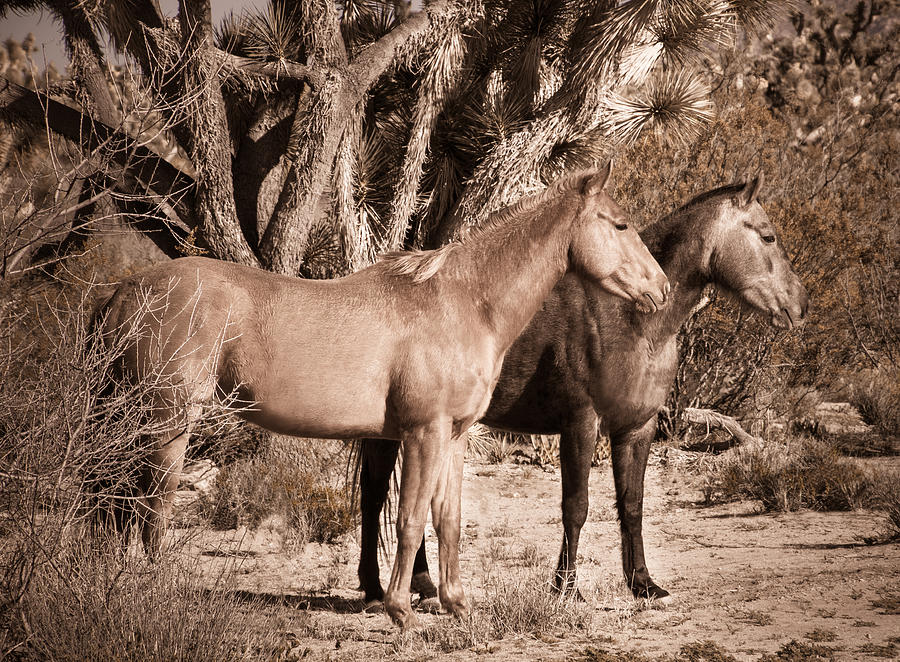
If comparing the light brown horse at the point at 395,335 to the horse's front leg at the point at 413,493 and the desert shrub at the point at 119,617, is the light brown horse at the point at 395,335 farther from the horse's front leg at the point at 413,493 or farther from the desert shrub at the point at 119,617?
the desert shrub at the point at 119,617

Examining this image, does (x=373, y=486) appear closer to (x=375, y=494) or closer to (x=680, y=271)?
(x=375, y=494)

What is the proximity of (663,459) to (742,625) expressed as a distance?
585 centimetres

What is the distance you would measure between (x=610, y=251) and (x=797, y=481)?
4.62 meters

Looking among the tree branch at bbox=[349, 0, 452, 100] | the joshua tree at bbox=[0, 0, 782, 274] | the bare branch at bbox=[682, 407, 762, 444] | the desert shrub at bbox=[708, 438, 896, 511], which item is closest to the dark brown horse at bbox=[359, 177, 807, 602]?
the desert shrub at bbox=[708, 438, 896, 511]

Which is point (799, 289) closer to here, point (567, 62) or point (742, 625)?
point (742, 625)

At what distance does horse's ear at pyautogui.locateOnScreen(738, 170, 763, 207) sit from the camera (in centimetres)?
583

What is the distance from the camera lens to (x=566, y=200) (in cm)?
514

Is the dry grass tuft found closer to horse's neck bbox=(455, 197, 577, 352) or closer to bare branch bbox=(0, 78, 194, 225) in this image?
horse's neck bbox=(455, 197, 577, 352)

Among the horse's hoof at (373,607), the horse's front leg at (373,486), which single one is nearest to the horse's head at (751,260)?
the horse's front leg at (373,486)

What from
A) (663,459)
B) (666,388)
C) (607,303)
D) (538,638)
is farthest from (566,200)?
(663,459)

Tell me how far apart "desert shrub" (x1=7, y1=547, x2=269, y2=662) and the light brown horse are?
0.49 m

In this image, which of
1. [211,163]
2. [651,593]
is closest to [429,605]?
[651,593]

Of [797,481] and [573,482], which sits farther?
[797,481]

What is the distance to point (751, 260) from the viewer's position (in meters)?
5.88
